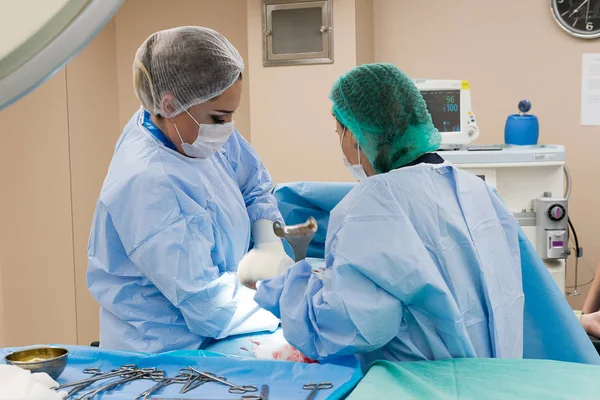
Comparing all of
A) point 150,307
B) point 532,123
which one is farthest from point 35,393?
point 532,123

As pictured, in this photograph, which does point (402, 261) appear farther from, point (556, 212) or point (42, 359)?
point (556, 212)

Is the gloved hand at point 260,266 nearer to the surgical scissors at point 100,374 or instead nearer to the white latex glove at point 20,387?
the surgical scissors at point 100,374

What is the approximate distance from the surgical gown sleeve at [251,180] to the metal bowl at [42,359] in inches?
32.3

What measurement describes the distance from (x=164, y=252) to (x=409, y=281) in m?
0.60

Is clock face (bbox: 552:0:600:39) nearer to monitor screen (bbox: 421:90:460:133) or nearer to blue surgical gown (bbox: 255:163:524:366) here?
monitor screen (bbox: 421:90:460:133)

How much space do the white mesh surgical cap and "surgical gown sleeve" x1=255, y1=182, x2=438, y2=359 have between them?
595 millimetres

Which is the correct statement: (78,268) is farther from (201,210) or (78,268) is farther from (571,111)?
(571,111)

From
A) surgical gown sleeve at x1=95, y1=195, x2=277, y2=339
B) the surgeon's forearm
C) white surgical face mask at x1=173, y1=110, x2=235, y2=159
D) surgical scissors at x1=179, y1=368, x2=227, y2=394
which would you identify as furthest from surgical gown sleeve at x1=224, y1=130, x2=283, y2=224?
the surgeon's forearm

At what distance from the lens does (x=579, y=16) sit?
3.80 metres

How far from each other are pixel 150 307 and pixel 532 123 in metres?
2.52

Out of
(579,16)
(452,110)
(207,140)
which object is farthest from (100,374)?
(579,16)

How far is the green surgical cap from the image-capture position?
1376 mm

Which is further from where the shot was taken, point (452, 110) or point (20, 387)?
point (452, 110)

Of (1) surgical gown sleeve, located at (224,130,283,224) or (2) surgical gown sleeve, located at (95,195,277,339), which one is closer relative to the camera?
(2) surgical gown sleeve, located at (95,195,277,339)
